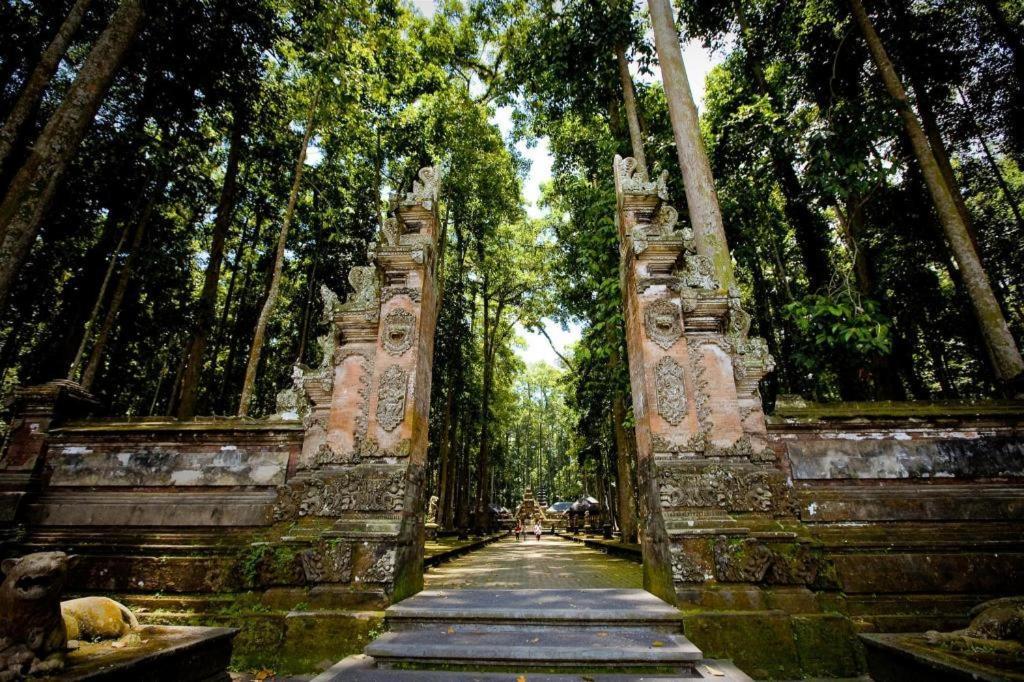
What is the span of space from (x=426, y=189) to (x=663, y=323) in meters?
3.56

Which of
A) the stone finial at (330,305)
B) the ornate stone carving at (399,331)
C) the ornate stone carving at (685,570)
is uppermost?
the stone finial at (330,305)

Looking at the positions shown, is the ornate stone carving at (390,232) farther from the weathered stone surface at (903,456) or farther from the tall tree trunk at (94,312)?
the tall tree trunk at (94,312)

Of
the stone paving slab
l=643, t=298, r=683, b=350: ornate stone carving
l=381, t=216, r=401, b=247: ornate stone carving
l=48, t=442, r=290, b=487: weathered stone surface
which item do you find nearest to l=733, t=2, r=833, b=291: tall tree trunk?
l=643, t=298, r=683, b=350: ornate stone carving

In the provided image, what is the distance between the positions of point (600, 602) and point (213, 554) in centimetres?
404

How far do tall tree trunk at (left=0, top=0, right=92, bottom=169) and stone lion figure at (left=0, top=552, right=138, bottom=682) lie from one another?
6.02 metres

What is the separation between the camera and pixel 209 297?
11930 mm

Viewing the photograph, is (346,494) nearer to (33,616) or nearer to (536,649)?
(33,616)

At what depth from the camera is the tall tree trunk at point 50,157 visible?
5312 mm

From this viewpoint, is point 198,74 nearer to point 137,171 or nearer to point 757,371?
point 137,171

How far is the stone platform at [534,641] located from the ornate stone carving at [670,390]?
5.98ft

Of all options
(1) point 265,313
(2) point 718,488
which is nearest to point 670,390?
(2) point 718,488

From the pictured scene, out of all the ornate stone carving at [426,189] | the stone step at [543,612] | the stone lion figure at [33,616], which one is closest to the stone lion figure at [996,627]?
the stone step at [543,612]

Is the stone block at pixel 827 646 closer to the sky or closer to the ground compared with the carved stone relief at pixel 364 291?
closer to the ground

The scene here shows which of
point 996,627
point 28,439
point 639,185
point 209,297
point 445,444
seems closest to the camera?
point 996,627
